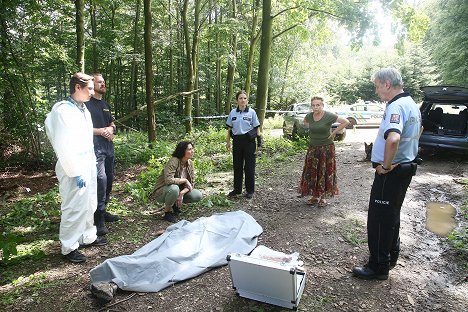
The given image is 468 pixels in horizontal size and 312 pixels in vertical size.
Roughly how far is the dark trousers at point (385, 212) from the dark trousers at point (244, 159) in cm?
284

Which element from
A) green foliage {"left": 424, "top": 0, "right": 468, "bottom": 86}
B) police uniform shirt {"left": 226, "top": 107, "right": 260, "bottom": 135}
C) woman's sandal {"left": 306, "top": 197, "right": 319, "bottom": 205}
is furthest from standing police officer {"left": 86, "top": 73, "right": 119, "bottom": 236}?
green foliage {"left": 424, "top": 0, "right": 468, "bottom": 86}

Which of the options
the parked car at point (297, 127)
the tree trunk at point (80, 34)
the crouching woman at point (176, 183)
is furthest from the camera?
the parked car at point (297, 127)

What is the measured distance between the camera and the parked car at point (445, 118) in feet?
25.4

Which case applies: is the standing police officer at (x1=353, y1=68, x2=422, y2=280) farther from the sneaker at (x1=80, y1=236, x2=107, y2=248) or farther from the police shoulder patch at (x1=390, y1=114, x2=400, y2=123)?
the sneaker at (x1=80, y1=236, x2=107, y2=248)

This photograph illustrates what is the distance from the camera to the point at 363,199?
5996 mm

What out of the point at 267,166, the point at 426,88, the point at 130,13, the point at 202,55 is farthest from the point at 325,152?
the point at 130,13

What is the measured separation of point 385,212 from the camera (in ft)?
10.6

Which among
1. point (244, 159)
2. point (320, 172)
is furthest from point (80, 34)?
point (320, 172)

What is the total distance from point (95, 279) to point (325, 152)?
3.72m

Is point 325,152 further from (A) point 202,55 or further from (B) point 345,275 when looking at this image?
(A) point 202,55

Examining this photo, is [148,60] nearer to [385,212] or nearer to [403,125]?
[403,125]

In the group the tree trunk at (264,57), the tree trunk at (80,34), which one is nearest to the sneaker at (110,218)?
the tree trunk at (80,34)

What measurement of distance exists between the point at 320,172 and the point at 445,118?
5.58m

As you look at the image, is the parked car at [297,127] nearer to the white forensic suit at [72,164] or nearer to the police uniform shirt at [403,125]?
the police uniform shirt at [403,125]
